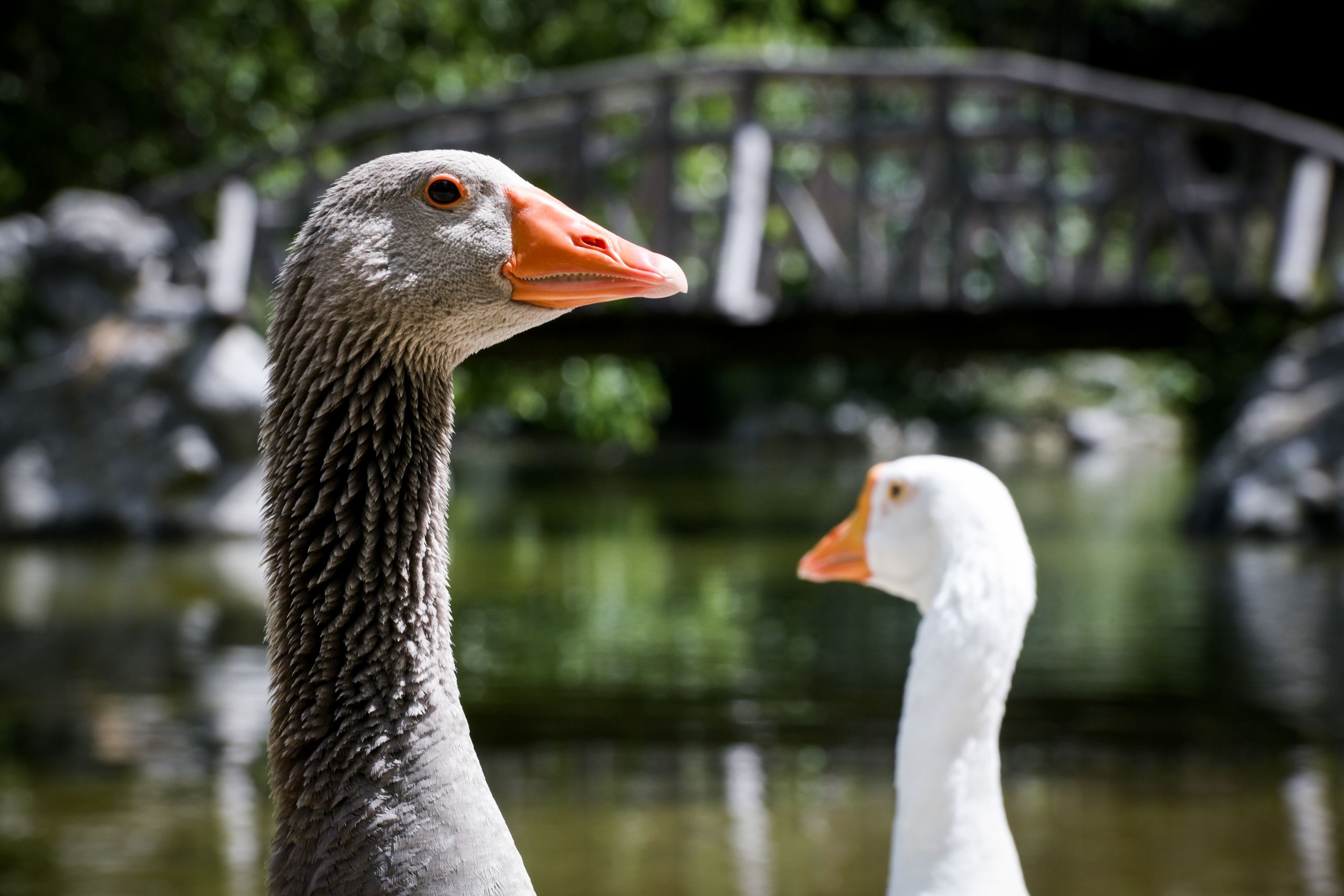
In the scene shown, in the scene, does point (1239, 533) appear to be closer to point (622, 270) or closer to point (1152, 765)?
point (1152, 765)

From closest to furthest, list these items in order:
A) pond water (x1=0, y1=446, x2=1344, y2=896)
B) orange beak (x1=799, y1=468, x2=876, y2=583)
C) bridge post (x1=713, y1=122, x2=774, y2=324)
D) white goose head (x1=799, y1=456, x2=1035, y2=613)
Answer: white goose head (x1=799, y1=456, x2=1035, y2=613), orange beak (x1=799, y1=468, x2=876, y2=583), pond water (x1=0, y1=446, x2=1344, y2=896), bridge post (x1=713, y1=122, x2=774, y2=324)

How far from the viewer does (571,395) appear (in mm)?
20375

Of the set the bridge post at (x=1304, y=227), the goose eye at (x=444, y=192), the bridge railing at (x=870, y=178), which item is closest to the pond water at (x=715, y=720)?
the bridge post at (x=1304, y=227)

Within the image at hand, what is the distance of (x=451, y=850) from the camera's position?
8.16ft

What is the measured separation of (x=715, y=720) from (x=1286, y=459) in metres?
10.2

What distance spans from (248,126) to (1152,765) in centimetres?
1672

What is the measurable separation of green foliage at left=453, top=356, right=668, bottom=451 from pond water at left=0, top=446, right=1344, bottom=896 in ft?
11.5

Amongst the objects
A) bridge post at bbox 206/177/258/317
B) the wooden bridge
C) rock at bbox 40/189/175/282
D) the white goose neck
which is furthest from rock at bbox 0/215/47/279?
the white goose neck

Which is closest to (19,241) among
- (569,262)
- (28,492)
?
(28,492)

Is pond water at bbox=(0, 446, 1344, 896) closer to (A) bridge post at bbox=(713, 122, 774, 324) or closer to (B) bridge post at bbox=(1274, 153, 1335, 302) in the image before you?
(A) bridge post at bbox=(713, 122, 774, 324)

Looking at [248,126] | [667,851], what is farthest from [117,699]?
[248,126]

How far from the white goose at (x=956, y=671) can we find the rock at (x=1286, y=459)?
13.5 metres

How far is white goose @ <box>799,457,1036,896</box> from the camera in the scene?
3.75 metres

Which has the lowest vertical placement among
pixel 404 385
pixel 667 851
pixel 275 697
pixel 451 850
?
pixel 667 851
